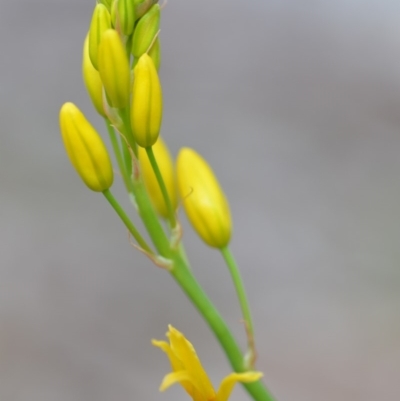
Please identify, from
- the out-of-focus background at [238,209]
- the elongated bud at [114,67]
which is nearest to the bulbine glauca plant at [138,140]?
the elongated bud at [114,67]

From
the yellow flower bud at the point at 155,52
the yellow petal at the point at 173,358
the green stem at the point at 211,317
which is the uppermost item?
the yellow flower bud at the point at 155,52

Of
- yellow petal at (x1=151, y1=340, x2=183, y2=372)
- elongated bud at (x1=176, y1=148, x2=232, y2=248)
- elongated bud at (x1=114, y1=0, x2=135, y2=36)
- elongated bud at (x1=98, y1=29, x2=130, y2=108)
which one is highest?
elongated bud at (x1=114, y1=0, x2=135, y2=36)

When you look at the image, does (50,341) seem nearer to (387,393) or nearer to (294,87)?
(387,393)

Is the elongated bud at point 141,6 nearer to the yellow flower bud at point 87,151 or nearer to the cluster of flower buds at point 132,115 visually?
the cluster of flower buds at point 132,115

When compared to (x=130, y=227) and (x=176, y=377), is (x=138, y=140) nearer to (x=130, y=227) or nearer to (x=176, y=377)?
(x=130, y=227)

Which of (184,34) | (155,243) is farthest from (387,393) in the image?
(184,34)

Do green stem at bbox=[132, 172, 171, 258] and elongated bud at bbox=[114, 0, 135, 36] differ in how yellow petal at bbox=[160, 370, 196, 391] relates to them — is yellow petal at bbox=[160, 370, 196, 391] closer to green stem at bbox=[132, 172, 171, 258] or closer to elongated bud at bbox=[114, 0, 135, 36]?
green stem at bbox=[132, 172, 171, 258]

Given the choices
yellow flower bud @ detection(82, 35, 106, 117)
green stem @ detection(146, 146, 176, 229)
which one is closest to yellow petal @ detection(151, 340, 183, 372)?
green stem @ detection(146, 146, 176, 229)
